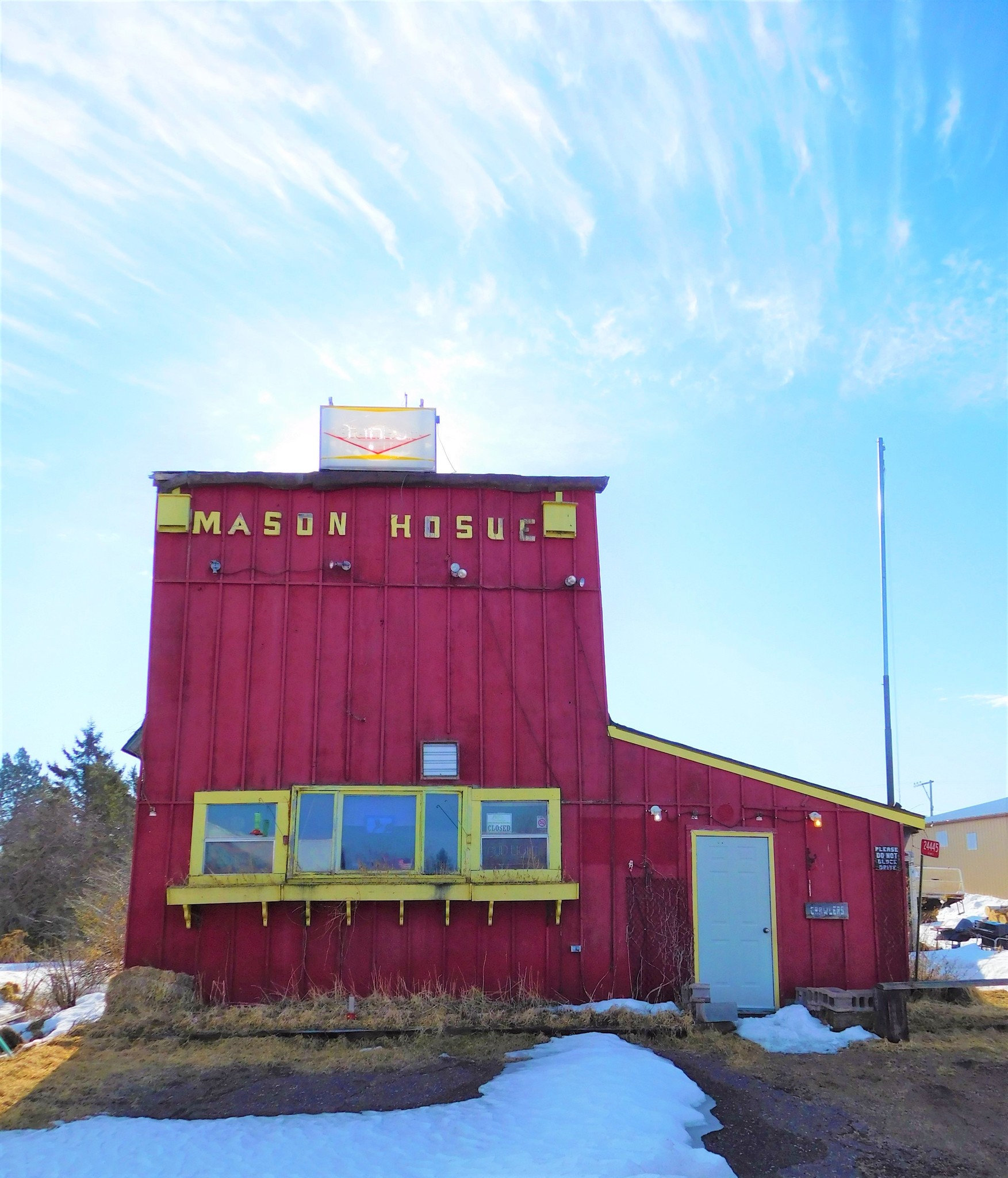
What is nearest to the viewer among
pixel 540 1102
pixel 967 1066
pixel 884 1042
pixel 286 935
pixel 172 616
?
pixel 540 1102

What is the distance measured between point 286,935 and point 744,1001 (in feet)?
20.0

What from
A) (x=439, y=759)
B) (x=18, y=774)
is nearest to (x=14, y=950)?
(x=439, y=759)

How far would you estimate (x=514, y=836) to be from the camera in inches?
505

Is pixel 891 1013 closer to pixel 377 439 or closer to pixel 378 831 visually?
pixel 378 831

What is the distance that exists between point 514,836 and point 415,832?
134cm

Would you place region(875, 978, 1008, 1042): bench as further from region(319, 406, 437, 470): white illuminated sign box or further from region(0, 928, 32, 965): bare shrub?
region(0, 928, 32, 965): bare shrub

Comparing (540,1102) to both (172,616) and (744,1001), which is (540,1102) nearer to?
(744,1001)

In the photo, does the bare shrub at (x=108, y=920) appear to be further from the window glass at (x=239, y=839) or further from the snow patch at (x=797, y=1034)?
the snow patch at (x=797, y=1034)

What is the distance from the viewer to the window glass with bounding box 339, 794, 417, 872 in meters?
12.5

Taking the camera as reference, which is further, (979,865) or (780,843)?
(979,865)

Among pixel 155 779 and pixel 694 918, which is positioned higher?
pixel 155 779

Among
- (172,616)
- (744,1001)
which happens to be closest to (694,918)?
(744,1001)

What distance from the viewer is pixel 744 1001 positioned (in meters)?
12.5

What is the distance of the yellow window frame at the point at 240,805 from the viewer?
40.4ft
